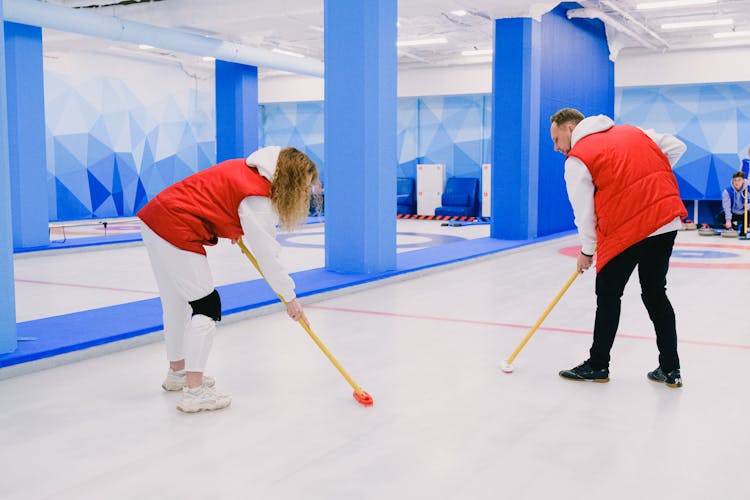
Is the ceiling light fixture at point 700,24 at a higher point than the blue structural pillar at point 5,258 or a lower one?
higher

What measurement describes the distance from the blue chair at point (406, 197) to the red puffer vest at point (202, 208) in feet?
52.2

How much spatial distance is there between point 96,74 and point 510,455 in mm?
16330

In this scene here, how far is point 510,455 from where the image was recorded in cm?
290

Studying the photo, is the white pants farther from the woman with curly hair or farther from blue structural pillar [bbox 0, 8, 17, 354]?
blue structural pillar [bbox 0, 8, 17, 354]

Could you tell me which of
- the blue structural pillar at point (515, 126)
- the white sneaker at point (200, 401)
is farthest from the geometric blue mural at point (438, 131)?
the white sneaker at point (200, 401)

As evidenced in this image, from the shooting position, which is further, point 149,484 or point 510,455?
point 510,455

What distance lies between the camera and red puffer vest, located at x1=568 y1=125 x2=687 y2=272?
3713 millimetres

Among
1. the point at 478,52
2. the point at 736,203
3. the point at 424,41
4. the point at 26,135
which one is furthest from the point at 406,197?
the point at 26,135

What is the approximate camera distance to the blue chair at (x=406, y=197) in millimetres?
19359

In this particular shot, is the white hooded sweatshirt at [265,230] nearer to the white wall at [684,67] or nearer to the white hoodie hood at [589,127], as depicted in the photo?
the white hoodie hood at [589,127]

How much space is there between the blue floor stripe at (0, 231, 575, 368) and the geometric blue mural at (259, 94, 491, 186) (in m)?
11.2

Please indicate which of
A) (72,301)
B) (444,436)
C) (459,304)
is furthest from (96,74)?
(444,436)

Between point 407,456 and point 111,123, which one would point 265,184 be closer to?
point 407,456

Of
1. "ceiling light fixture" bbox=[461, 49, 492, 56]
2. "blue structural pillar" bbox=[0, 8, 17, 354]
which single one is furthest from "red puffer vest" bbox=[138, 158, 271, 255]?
"ceiling light fixture" bbox=[461, 49, 492, 56]
